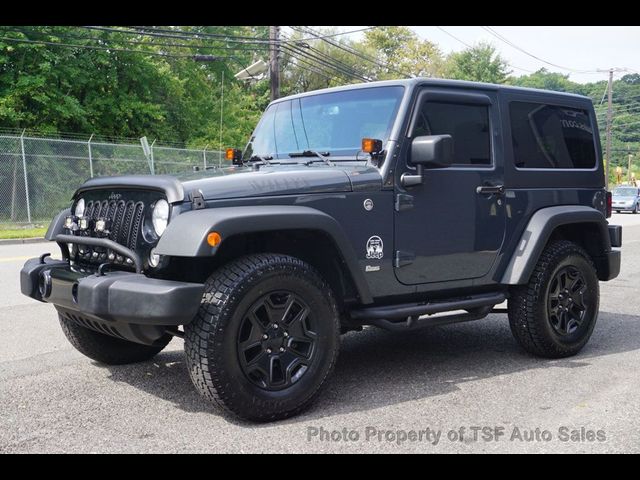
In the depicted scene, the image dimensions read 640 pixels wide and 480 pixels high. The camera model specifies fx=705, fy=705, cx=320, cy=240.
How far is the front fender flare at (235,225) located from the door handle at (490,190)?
133 cm

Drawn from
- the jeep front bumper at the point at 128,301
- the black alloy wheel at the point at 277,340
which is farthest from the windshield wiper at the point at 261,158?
the jeep front bumper at the point at 128,301

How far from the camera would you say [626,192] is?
127 ft

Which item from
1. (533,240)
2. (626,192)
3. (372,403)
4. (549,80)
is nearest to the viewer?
(372,403)

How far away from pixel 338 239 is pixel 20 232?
1587cm

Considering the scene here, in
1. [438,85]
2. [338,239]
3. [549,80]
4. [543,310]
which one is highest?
[549,80]

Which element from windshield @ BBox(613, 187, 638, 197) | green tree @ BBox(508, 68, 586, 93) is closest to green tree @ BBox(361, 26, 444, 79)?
green tree @ BBox(508, 68, 586, 93)

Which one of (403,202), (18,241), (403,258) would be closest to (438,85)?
(403,202)

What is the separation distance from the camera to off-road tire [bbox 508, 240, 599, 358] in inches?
208

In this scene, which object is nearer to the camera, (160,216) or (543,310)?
(160,216)

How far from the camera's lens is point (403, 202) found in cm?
457

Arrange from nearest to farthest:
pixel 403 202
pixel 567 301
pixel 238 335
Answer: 1. pixel 238 335
2. pixel 403 202
3. pixel 567 301

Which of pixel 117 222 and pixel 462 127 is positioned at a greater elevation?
pixel 462 127

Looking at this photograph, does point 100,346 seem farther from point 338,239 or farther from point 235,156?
point 338,239

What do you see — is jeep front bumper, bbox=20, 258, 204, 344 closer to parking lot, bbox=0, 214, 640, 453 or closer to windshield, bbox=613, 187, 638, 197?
parking lot, bbox=0, 214, 640, 453
